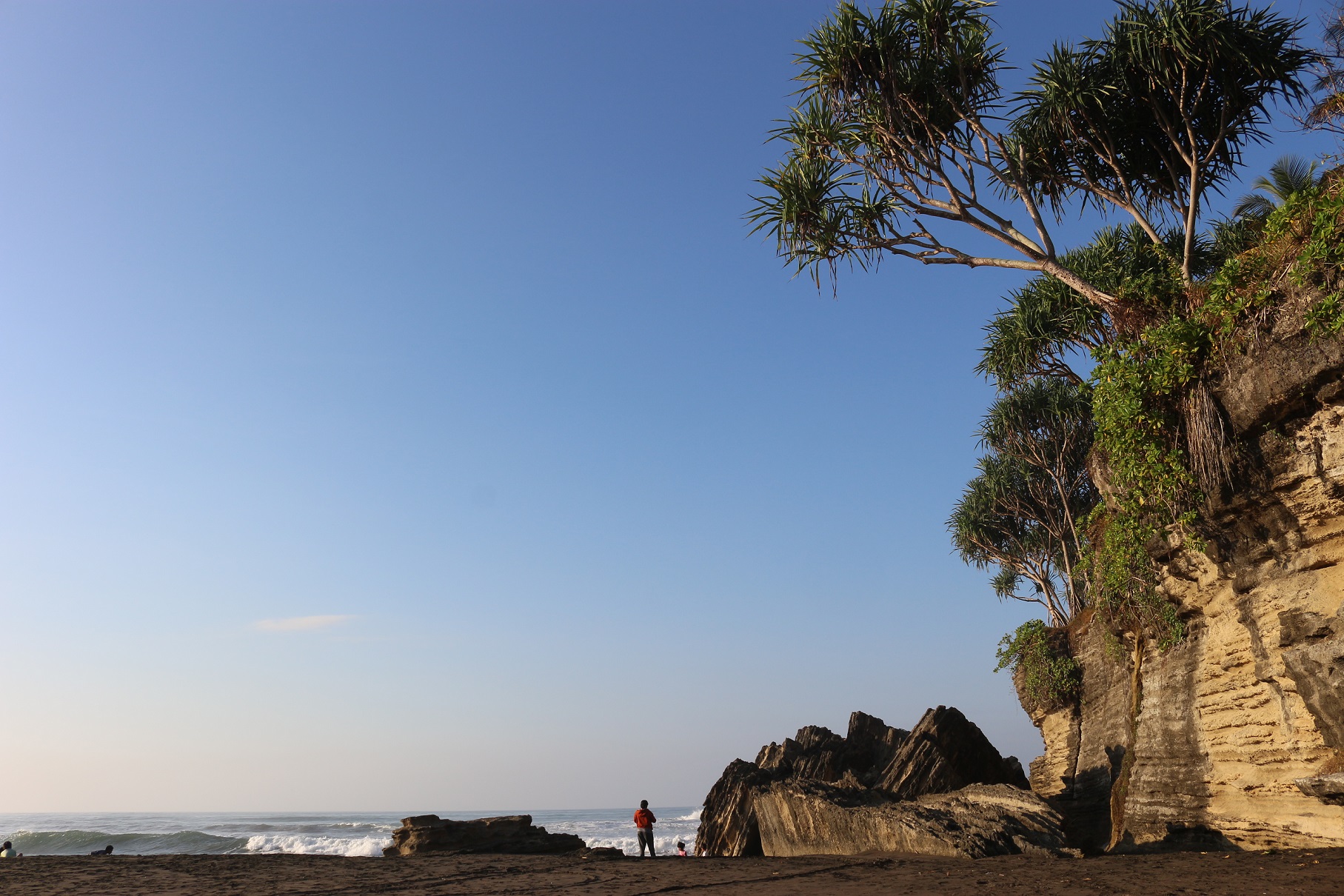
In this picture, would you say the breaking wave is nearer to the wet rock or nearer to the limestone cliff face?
the wet rock

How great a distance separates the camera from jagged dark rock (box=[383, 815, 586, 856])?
55.3 feet

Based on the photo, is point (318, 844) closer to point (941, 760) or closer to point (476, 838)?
point (476, 838)

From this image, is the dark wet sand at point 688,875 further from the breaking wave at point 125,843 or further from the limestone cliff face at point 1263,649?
the breaking wave at point 125,843

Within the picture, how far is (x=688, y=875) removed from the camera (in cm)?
1096

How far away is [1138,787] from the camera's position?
38.5ft

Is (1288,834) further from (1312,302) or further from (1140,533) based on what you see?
(1312,302)

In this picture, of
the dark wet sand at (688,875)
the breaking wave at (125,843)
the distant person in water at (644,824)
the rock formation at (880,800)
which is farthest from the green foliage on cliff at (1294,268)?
the breaking wave at (125,843)

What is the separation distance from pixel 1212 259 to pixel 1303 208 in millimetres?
7943

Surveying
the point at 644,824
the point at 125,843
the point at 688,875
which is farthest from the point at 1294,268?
the point at 125,843

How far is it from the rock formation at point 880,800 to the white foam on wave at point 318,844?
29.0m

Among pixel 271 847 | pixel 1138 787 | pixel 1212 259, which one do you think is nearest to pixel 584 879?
pixel 1138 787

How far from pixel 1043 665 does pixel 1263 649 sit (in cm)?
1040

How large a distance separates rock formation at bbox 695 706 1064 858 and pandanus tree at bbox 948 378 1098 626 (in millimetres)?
6872

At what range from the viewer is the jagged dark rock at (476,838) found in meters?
16.8
